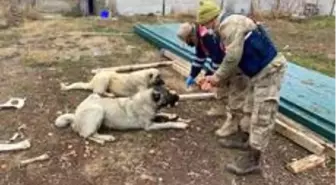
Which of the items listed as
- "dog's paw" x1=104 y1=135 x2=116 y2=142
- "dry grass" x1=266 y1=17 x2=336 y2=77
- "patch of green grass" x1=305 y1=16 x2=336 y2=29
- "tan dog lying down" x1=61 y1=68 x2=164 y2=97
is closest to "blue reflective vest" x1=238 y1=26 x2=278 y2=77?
"dog's paw" x1=104 y1=135 x2=116 y2=142

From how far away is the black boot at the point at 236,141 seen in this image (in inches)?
152

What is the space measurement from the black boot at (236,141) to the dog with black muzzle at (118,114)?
0.53 metres

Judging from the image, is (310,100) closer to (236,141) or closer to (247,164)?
(236,141)

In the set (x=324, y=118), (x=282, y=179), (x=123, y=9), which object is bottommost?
(x=282, y=179)

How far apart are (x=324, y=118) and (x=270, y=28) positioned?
477 centimetres

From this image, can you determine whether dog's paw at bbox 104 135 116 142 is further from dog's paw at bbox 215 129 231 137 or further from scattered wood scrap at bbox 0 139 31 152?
dog's paw at bbox 215 129 231 137

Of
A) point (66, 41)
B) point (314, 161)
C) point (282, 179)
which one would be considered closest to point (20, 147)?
point (282, 179)

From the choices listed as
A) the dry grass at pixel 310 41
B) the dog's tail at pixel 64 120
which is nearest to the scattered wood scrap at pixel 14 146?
the dog's tail at pixel 64 120

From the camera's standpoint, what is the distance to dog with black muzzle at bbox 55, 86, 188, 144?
12.9ft

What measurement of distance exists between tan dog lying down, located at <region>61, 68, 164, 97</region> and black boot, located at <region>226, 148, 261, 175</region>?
135 cm

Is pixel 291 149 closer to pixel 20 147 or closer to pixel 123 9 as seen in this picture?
pixel 20 147

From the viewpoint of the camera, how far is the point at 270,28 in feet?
28.2

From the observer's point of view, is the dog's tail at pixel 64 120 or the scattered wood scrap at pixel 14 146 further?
the dog's tail at pixel 64 120

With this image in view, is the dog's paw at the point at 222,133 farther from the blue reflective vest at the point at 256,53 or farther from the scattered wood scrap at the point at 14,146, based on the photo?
the scattered wood scrap at the point at 14,146
